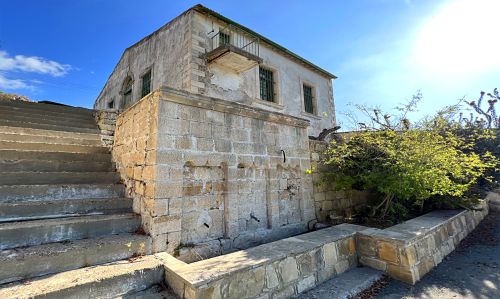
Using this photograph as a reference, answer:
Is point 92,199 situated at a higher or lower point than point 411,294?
higher

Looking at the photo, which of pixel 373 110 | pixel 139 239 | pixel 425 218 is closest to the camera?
pixel 139 239

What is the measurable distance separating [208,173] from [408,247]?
290 centimetres

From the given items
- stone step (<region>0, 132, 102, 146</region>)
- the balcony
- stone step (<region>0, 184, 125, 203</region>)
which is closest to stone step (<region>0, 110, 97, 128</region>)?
stone step (<region>0, 132, 102, 146</region>)

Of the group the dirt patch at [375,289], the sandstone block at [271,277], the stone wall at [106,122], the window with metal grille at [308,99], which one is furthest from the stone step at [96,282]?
the window with metal grille at [308,99]

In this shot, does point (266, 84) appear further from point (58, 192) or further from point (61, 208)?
point (61, 208)

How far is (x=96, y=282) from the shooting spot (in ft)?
6.71

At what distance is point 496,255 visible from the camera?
4.08 metres

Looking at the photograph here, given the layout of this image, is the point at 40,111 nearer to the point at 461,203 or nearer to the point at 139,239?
the point at 139,239

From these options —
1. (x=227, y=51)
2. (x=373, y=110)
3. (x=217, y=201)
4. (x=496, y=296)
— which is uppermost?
(x=227, y=51)

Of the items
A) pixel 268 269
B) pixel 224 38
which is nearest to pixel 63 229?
pixel 268 269

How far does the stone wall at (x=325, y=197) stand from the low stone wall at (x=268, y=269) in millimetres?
1536

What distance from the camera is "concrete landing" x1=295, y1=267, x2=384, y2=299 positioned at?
2726 mm

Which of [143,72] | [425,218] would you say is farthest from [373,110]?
[143,72]

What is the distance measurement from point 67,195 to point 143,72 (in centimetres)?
947
